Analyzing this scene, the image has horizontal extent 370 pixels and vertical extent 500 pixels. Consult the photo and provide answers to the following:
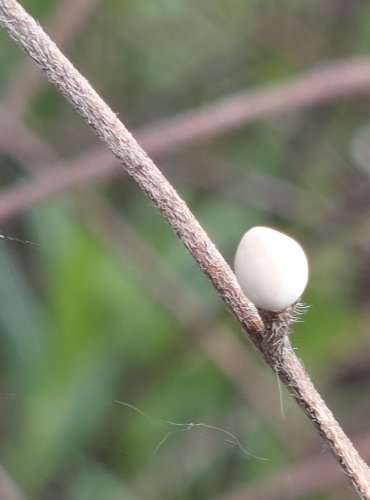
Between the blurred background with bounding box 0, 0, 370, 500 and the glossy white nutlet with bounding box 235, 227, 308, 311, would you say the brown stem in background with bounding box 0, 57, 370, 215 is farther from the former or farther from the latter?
the glossy white nutlet with bounding box 235, 227, 308, 311

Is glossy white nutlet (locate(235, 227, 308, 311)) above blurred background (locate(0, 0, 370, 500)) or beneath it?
beneath

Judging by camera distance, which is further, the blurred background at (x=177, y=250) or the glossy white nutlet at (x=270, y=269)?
the blurred background at (x=177, y=250)

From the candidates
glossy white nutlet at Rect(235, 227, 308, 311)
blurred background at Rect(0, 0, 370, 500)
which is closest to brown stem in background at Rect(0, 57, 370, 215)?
blurred background at Rect(0, 0, 370, 500)

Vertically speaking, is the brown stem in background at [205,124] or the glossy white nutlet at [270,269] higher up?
the brown stem in background at [205,124]

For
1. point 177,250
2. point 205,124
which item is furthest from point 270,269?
point 177,250

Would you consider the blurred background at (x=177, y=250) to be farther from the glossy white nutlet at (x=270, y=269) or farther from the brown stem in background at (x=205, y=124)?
the glossy white nutlet at (x=270, y=269)

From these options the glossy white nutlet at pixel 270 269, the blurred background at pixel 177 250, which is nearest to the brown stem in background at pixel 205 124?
the blurred background at pixel 177 250

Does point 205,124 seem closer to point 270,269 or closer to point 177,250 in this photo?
point 177,250
